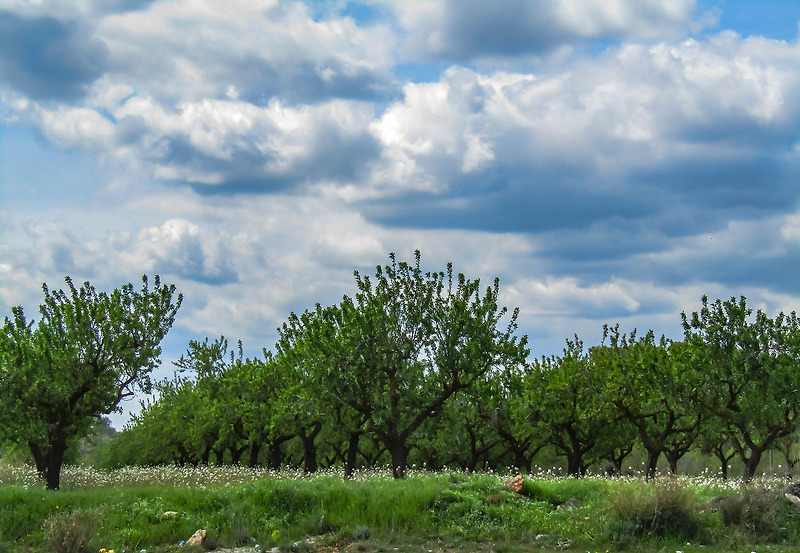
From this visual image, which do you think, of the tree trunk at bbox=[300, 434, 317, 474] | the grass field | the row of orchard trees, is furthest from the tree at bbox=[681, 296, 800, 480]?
the tree trunk at bbox=[300, 434, 317, 474]

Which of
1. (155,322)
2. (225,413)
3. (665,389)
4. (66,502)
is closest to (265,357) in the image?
(225,413)

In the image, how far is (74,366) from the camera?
35719 mm

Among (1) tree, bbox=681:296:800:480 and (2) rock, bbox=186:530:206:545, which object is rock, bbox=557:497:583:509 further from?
(1) tree, bbox=681:296:800:480

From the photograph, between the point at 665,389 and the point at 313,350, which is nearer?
the point at 313,350

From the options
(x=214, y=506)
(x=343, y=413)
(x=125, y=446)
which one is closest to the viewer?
(x=214, y=506)

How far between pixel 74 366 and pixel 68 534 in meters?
17.7

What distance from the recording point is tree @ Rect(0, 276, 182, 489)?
1406 inches

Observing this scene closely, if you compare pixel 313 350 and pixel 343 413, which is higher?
pixel 313 350

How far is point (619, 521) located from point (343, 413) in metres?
28.3

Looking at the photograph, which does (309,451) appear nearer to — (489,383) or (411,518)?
(489,383)

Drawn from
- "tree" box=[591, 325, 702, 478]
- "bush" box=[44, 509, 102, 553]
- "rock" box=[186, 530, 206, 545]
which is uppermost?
"tree" box=[591, 325, 702, 478]

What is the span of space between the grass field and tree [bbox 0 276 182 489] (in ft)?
36.0

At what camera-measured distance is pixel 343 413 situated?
47125 mm

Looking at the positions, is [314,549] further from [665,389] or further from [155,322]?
[665,389]
